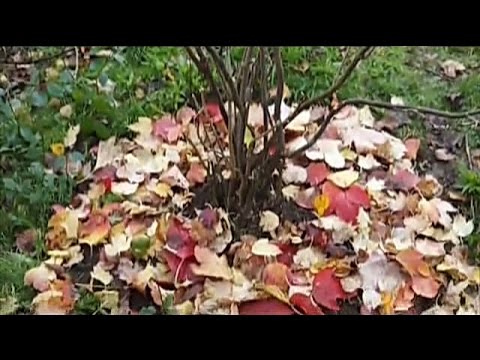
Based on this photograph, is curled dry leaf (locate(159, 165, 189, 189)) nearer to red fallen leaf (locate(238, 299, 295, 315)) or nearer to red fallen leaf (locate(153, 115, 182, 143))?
red fallen leaf (locate(153, 115, 182, 143))

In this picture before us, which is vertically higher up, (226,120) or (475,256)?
(226,120)

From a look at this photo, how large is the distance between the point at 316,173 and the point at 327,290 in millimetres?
285

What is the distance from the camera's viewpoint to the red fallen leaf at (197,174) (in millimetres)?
1649

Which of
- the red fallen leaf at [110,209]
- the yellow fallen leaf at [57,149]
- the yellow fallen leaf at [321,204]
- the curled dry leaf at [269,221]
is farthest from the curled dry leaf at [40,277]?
the yellow fallen leaf at [321,204]

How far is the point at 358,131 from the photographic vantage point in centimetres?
177

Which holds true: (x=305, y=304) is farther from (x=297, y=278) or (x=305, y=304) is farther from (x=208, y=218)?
(x=208, y=218)

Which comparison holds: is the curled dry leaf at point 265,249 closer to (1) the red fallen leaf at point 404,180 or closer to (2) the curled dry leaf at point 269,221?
(2) the curled dry leaf at point 269,221

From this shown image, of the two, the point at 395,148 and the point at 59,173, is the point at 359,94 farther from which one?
the point at 59,173

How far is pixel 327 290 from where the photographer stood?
147 centimetres

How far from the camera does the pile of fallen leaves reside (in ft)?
4.83

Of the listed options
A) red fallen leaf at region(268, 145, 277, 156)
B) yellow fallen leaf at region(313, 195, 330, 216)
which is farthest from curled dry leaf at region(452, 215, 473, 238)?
red fallen leaf at region(268, 145, 277, 156)

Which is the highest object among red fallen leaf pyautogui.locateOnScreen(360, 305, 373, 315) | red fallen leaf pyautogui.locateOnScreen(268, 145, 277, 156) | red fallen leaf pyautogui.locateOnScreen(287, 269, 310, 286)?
red fallen leaf pyautogui.locateOnScreen(268, 145, 277, 156)
